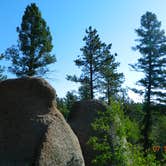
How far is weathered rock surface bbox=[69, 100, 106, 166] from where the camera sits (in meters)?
12.8

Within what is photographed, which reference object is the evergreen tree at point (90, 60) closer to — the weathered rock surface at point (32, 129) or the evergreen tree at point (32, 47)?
the evergreen tree at point (32, 47)

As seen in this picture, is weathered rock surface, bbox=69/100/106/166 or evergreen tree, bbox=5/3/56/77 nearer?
weathered rock surface, bbox=69/100/106/166

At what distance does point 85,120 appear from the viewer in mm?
13273

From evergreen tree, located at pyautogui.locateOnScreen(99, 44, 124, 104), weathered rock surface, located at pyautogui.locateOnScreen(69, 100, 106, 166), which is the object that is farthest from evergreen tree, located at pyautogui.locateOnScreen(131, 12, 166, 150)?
weathered rock surface, located at pyautogui.locateOnScreen(69, 100, 106, 166)

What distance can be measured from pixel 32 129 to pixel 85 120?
4.31 metres

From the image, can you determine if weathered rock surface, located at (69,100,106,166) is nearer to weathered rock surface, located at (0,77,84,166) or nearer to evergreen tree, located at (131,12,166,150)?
weathered rock surface, located at (0,77,84,166)

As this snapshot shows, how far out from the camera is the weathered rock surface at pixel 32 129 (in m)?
8.91

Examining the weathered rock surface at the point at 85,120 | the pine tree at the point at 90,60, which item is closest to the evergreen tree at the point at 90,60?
the pine tree at the point at 90,60

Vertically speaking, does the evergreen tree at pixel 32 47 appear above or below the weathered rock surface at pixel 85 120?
above

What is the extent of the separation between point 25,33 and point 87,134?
21623 mm

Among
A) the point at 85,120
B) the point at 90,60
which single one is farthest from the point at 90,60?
the point at 85,120

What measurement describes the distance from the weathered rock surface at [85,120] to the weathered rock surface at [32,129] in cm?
318

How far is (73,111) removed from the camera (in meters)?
14.0

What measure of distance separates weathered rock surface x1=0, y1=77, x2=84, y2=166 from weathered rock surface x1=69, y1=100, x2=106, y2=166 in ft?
10.4
